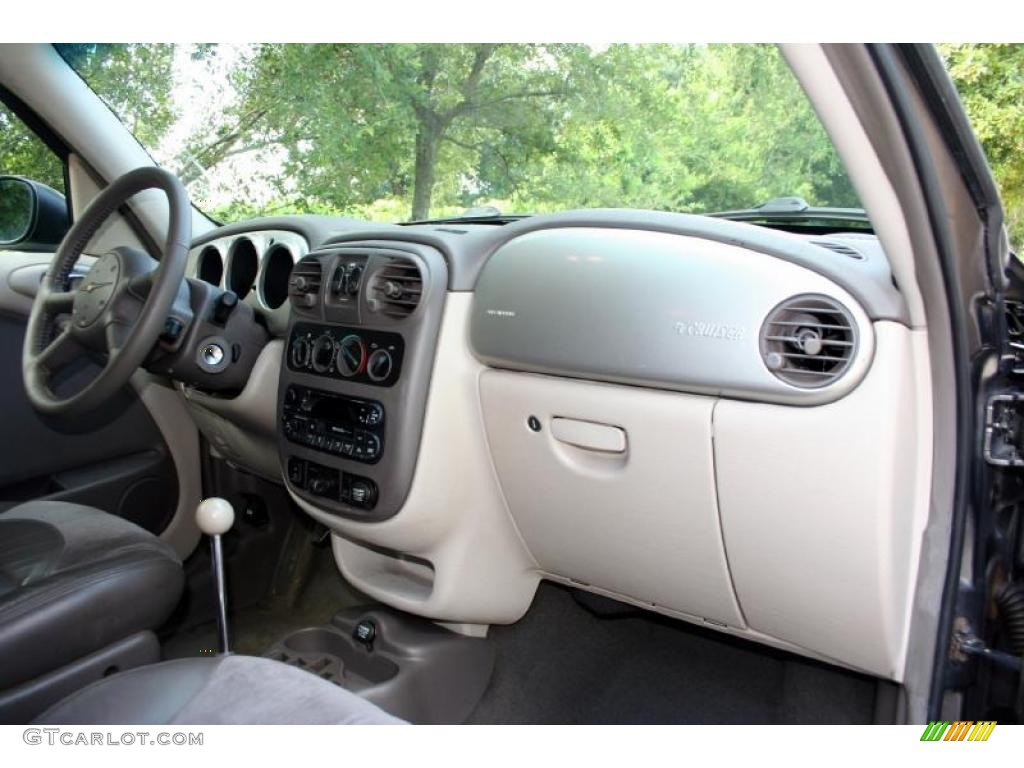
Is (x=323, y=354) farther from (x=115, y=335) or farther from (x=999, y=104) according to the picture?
(x=999, y=104)

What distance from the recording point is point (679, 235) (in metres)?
1.45

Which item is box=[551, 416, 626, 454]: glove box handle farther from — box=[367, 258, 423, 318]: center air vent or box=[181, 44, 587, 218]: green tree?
box=[181, 44, 587, 218]: green tree

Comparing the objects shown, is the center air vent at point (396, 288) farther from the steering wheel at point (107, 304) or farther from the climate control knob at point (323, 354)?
the steering wheel at point (107, 304)

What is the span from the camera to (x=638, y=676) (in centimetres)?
207

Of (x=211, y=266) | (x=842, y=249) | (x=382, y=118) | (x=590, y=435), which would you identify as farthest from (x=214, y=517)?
(x=382, y=118)

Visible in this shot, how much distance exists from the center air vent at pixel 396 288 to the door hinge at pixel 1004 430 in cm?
107

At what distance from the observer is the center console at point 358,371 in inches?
67.4

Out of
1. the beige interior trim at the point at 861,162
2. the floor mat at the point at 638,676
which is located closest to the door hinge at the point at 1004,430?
the beige interior trim at the point at 861,162

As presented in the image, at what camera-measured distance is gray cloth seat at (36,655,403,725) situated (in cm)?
108

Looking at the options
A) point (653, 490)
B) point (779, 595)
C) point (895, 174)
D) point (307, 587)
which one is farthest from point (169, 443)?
point (895, 174)

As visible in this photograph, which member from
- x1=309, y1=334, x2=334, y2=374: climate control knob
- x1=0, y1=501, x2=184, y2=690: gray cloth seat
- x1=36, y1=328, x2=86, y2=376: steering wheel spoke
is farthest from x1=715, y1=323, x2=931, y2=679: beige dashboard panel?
x1=36, y1=328, x2=86, y2=376: steering wheel spoke

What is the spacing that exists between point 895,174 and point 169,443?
7.50 feet

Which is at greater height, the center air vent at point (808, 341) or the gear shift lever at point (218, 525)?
the center air vent at point (808, 341)

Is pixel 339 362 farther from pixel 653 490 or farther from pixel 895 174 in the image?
pixel 895 174
